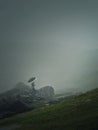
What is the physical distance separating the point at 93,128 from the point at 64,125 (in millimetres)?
13585

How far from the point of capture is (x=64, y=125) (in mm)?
77812

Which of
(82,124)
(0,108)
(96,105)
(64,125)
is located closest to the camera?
(82,124)

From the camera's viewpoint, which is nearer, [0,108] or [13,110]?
[13,110]

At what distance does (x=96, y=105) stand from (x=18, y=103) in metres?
86.6

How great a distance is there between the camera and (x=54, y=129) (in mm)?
75875

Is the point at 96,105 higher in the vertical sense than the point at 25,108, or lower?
lower

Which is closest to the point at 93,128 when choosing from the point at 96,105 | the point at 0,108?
the point at 96,105

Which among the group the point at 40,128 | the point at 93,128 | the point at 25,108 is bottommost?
the point at 93,128

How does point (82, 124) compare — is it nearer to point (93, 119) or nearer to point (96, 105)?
point (93, 119)

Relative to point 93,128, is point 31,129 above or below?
above

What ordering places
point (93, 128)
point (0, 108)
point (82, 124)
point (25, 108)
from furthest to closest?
point (0, 108) < point (25, 108) < point (82, 124) < point (93, 128)

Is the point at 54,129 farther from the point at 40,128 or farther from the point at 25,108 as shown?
the point at 25,108

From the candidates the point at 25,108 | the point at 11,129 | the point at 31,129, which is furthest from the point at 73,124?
the point at 25,108

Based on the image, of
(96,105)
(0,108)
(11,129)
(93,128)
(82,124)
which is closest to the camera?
(93,128)
